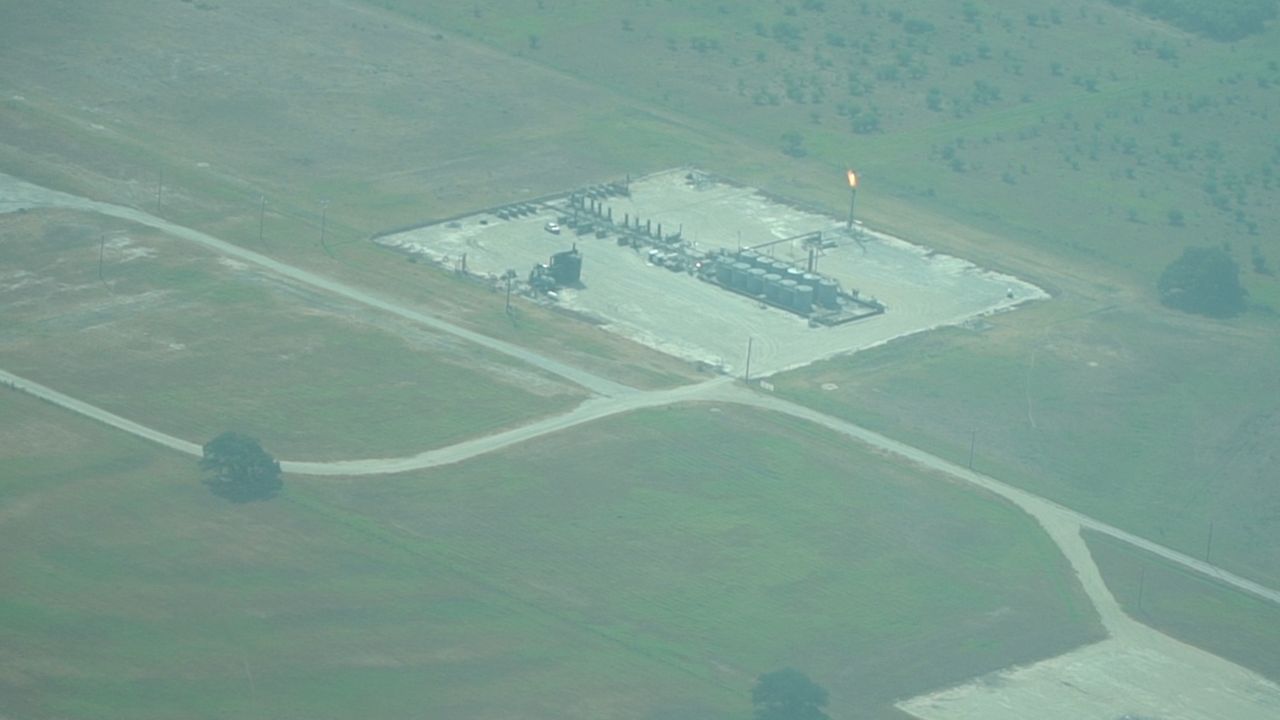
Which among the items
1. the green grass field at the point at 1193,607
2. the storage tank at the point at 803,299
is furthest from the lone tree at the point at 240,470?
the storage tank at the point at 803,299

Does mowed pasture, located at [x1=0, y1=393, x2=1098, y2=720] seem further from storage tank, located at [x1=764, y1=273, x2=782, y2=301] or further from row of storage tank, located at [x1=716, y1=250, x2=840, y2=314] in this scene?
storage tank, located at [x1=764, y1=273, x2=782, y2=301]

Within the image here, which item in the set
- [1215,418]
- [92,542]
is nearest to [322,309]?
[92,542]

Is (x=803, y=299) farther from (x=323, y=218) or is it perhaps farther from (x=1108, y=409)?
(x=323, y=218)

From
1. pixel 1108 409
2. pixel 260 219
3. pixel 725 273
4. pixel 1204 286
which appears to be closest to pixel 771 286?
pixel 725 273

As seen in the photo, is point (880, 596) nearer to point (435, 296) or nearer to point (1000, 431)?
point (1000, 431)

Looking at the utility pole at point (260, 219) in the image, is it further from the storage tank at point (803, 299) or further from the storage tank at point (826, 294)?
the storage tank at point (826, 294)

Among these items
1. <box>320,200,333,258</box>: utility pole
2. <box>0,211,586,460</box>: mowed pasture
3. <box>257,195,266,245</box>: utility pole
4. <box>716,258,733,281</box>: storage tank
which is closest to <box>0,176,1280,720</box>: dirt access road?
<box>0,211,586,460</box>: mowed pasture
